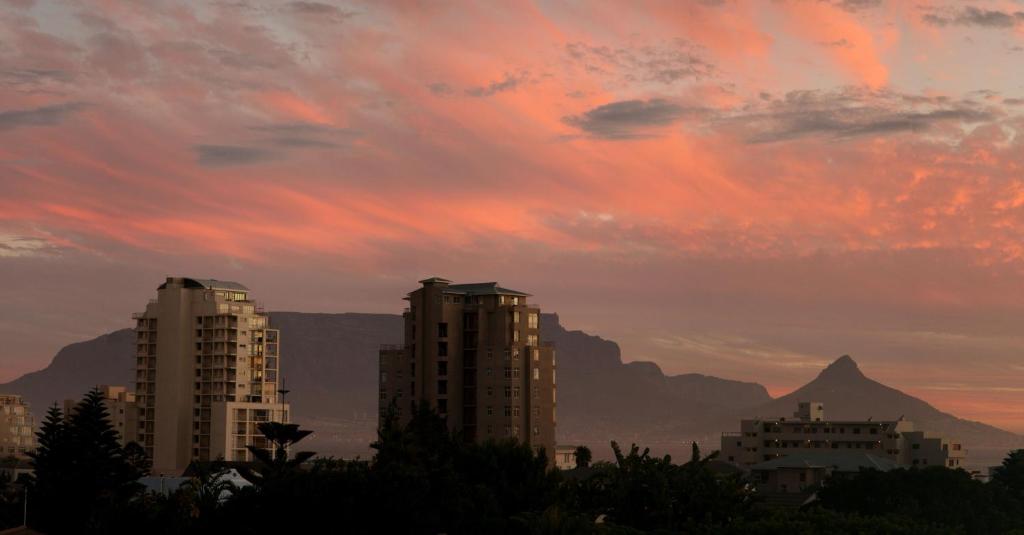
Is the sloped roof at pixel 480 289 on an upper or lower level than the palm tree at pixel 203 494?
upper

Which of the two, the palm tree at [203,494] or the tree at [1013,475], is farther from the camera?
the tree at [1013,475]

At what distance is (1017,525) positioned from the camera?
113m

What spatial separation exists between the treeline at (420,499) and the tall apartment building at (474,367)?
60949mm

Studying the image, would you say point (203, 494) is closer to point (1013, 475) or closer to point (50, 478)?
point (50, 478)

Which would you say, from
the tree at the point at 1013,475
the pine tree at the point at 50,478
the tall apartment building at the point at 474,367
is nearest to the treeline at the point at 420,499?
the pine tree at the point at 50,478

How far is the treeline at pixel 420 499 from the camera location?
81.4 meters

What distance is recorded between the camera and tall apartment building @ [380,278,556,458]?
17388 centimetres

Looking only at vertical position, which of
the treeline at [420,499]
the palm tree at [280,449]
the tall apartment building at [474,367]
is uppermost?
the tall apartment building at [474,367]

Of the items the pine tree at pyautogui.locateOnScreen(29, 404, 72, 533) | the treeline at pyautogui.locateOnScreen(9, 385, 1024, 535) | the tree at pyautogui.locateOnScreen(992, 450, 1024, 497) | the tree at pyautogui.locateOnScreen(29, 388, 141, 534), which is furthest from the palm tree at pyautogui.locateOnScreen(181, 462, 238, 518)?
the tree at pyautogui.locateOnScreen(992, 450, 1024, 497)

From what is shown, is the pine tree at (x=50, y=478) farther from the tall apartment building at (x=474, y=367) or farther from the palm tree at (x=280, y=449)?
the tall apartment building at (x=474, y=367)

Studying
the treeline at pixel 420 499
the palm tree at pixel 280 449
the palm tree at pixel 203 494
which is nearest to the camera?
the palm tree at pixel 203 494

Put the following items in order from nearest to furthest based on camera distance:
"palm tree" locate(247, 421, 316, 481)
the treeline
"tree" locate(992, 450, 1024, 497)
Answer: the treeline, "palm tree" locate(247, 421, 316, 481), "tree" locate(992, 450, 1024, 497)

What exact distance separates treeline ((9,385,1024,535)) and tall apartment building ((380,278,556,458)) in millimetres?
60949

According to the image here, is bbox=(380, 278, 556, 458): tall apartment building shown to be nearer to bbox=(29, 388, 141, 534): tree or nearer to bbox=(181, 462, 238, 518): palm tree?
bbox=(29, 388, 141, 534): tree
